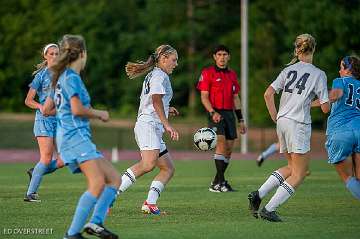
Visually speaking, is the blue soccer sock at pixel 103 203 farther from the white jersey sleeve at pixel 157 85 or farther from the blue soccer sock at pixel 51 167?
the blue soccer sock at pixel 51 167

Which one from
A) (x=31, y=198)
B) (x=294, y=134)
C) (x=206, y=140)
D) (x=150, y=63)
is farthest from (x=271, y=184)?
(x=31, y=198)

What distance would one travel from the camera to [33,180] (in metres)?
13.2

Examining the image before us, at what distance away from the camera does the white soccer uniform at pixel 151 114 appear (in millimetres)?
11664

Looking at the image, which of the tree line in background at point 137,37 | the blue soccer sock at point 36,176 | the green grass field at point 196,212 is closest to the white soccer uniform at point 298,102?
the green grass field at point 196,212

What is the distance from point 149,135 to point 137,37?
155 ft

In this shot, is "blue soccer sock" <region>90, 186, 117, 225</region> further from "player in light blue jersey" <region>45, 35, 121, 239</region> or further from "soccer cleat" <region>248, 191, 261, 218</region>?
"soccer cleat" <region>248, 191, 261, 218</region>

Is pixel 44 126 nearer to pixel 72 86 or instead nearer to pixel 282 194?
pixel 282 194

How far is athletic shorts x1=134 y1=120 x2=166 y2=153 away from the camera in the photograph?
1170 cm

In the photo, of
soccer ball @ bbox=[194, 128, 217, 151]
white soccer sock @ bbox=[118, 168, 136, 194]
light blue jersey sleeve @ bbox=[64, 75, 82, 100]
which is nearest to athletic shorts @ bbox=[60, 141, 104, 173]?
light blue jersey sleeve @ bbox=[64, 75, 82, 100]

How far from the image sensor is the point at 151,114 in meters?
11.9

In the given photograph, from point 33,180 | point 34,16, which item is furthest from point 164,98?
point 34,16

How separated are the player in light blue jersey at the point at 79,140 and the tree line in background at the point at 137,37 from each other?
35876 millimetres

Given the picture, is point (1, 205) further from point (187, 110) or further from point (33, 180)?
point (187, 110)

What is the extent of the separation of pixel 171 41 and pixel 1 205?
44550 mm
